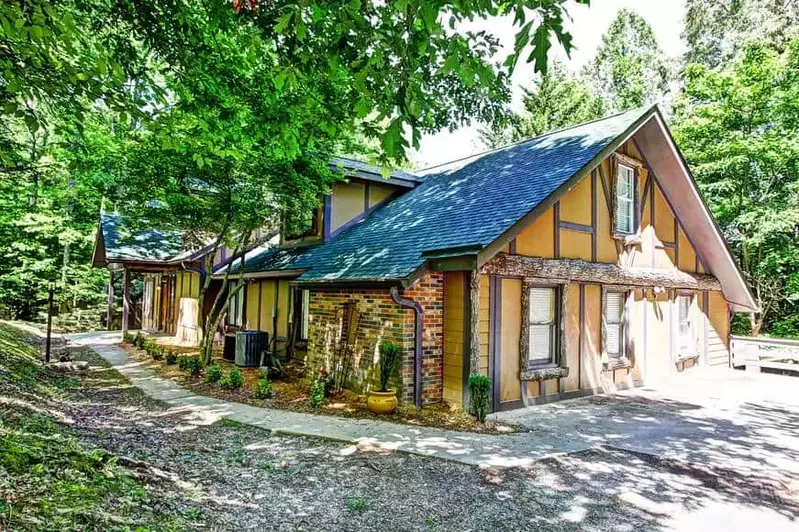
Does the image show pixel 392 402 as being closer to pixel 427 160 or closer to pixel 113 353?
pixel 113 353

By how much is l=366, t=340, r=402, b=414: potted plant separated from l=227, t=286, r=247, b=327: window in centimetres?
812

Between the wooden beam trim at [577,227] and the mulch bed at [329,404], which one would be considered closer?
the mulch bed at [329,404]

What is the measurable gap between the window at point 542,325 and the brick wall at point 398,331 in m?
1.68

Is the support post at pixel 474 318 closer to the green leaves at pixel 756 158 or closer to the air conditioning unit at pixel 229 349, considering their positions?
the air conditioning unit at pixel 229 349

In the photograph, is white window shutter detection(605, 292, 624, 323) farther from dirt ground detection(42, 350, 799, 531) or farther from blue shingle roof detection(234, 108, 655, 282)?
dirt ground detection(42, 350, 799, 531)

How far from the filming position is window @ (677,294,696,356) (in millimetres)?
11922

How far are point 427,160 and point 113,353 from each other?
29.6m

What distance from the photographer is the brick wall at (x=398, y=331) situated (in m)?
7.70

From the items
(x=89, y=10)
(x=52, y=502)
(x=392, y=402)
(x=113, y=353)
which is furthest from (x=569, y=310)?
(x=113, y=353)

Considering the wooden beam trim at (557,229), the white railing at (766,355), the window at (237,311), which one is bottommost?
the white railing at (766,355)

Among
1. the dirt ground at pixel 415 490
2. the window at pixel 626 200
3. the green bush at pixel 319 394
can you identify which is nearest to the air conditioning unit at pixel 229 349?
the green bush at pixel 319 394

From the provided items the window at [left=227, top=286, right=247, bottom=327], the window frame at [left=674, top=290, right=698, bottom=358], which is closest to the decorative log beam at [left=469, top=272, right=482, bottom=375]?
the window frame at [left=674, top=290, right=698, bottom=358]

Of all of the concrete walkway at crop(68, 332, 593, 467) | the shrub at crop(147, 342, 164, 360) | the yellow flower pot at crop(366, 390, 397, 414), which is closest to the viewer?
the concrete walkway at crop(68, 332, 593, 467)

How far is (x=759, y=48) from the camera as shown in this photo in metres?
17.4
